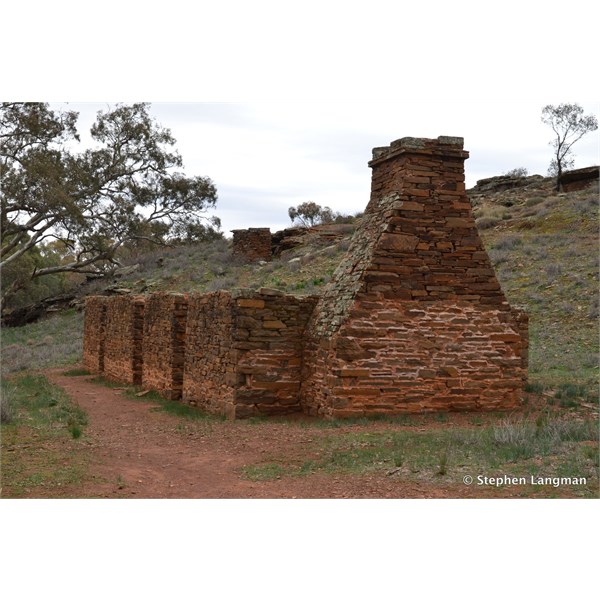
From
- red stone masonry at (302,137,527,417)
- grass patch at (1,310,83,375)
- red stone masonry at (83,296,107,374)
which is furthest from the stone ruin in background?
grass patch at (1,310,83,375)

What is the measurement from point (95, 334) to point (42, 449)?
13578 mm

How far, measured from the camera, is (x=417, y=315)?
10562 mm

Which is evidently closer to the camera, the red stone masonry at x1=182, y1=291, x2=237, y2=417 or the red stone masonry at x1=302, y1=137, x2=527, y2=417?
the red stone masonry at x1=302, y1=137, x2=527, y2=417

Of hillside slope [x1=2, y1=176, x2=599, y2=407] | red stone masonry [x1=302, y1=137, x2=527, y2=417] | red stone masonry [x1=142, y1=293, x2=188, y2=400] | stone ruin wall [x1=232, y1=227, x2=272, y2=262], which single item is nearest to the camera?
red stone masonry [x1=302, y1=137, x2=527, y2=417]

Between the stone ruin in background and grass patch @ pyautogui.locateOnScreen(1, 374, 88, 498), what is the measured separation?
2.73 meters

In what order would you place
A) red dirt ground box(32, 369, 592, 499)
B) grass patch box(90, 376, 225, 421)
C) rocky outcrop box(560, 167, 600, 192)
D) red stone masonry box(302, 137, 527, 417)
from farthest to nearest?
rocky outcrop box(560, 167, 600, 192) < grass patch box(90, 376, 225, 421) < red stone masonry box(302, 137, 527, 417) < red dirt ground box(32, 369, 592, 499)

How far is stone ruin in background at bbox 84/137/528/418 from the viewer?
10.3 meters

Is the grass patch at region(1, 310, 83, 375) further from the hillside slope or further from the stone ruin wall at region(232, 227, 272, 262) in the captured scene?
the stone ruin wall at region(232, 227, 272, 262)

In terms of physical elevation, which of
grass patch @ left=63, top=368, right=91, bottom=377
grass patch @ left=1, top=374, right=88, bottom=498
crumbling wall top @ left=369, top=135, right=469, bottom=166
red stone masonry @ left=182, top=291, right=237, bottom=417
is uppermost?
crumbling wall top @ left=369, top=135, right=469, bottom=166

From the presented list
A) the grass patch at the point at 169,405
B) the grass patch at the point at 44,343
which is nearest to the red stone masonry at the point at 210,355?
the grass patch at the point at 169,405

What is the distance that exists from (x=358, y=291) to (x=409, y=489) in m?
4.26

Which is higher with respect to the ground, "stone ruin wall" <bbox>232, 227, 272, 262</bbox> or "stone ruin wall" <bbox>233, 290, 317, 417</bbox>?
"stone ruin wall" <bbox>232, 227, 272, 262</bbox>

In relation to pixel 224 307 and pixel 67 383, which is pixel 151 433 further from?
pixel 67 383

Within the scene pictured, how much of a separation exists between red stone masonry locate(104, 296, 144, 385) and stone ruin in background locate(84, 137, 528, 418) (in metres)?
6.20
